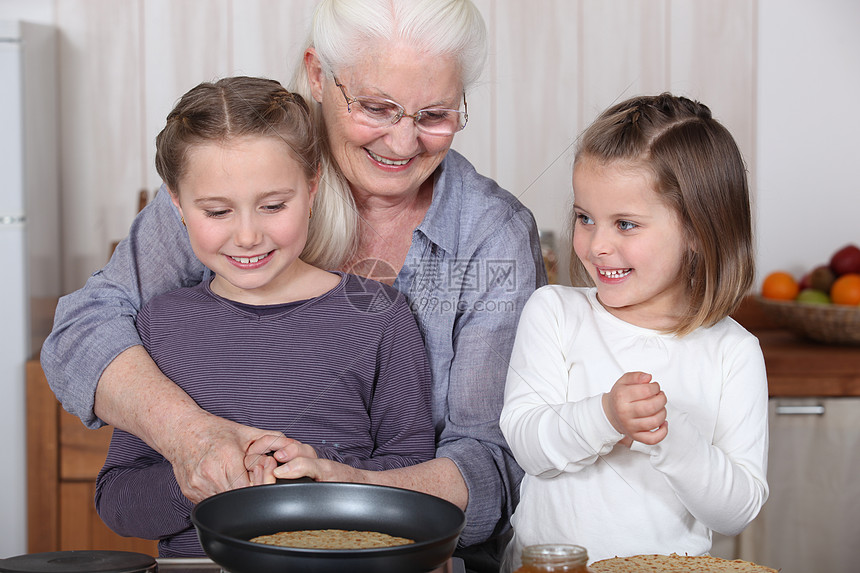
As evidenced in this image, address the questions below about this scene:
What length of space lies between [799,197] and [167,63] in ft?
5.76

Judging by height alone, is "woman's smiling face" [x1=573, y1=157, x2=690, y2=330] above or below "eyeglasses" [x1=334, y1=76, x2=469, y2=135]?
below

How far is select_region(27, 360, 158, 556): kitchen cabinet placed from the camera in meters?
2.01

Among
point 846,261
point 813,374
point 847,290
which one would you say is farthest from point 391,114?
point 846,261

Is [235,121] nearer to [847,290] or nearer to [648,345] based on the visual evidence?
[648,345]

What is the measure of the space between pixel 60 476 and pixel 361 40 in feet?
4.70

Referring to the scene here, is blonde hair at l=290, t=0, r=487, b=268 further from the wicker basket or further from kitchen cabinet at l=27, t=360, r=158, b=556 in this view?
the wicker basket

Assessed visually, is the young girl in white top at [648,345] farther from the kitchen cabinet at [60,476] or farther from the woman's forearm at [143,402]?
the kitchen cabinet at [60,476]

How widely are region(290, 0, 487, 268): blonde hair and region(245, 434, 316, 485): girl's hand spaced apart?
0.38 metres

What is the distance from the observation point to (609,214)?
3.15 ft

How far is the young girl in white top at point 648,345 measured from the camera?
95 cm

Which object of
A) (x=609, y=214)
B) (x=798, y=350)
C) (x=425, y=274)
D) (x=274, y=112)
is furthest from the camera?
(x=798, y=350)

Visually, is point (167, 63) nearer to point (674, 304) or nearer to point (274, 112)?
point (274, 112)

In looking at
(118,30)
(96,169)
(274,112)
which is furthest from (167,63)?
(274,112)

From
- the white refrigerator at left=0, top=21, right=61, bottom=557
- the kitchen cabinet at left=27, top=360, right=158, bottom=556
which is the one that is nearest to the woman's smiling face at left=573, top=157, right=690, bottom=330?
the kitchen cabinet at left=27, top=360, right=158, bottom=556
